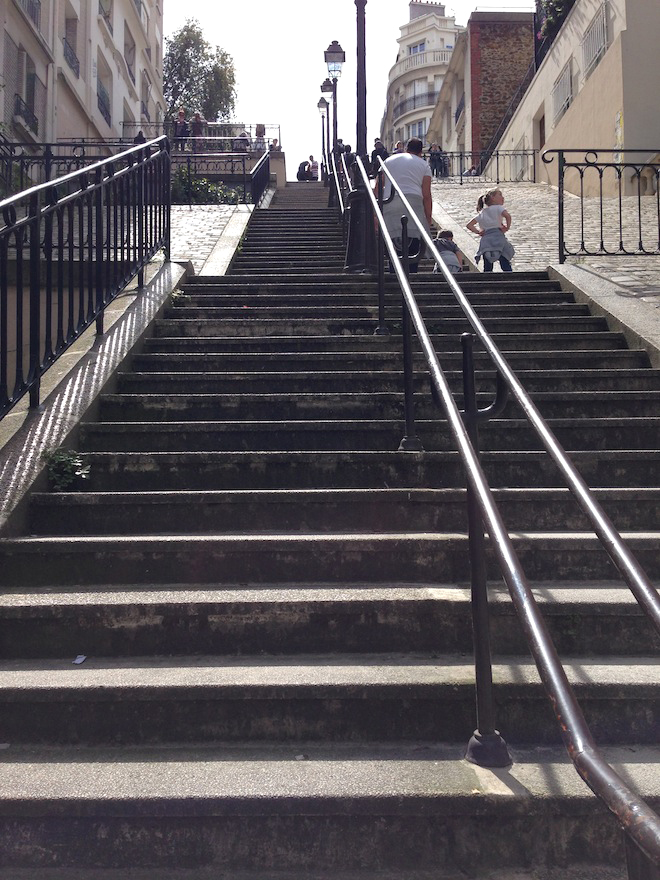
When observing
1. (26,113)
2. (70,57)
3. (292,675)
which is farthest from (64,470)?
(70,57)

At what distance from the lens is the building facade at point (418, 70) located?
64.9 metres

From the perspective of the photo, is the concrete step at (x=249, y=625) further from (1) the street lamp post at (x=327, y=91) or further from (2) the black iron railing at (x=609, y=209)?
(1) the street lamp post at (x=327, y=91)

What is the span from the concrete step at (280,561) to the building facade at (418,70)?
2559 inches

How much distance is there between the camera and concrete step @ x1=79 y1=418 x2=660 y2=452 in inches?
160

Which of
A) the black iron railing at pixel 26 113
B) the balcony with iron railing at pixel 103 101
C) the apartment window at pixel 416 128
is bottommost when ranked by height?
the black iron railing at pixel 26 113

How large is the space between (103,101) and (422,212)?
21.0m

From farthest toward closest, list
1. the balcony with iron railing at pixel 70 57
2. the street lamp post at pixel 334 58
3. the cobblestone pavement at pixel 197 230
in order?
the balcony with iron railing at pixel 70 57
the street lamp post at pixel 334 58
the cobblestone pavement at pixel 197 230

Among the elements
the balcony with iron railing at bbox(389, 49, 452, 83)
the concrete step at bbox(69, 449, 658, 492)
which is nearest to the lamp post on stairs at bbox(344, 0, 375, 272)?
the concrete step at bbox(69, 449, 658, 492)

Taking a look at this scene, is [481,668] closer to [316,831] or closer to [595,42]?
[316,831]

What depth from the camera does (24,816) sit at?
2.20 metres

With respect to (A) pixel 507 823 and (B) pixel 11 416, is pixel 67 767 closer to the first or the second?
(A) pixel 507 823

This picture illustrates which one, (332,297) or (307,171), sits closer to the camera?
(332,297)

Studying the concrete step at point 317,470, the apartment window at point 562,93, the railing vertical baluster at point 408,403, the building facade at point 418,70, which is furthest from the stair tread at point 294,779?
the building facade at point 418,70

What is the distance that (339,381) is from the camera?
4.64m
